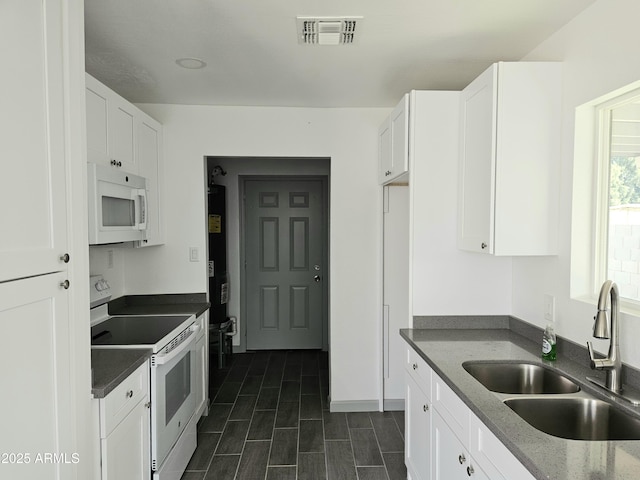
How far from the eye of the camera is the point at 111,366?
6.12ft

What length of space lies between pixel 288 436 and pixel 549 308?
1952 millimetres

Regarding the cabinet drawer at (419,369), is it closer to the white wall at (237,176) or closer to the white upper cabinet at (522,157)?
the white upper cabinet at (522,157)

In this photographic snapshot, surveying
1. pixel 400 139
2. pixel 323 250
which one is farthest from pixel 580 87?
pixel 323 250

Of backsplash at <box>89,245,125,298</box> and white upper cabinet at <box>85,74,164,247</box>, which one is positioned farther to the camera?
backsplash at <box>89,245,125,298</box>

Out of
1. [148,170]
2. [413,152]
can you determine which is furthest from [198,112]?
[413,152]

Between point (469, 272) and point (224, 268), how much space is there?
9.74 feet

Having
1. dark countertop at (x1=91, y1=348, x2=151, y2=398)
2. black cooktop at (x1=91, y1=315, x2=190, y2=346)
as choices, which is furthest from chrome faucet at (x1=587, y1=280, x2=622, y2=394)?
black cooktop at (x1=91, y1=315, x2=190, y2=346)

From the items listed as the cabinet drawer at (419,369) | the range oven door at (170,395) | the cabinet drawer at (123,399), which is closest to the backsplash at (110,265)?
the range oven door at (170,395)

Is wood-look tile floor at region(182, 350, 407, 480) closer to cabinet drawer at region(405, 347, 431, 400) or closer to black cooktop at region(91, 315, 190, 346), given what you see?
cabinet drawer at region(405, 347, 431, 400)

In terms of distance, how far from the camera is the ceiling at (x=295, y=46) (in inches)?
73.6

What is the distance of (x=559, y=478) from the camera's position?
1030mm

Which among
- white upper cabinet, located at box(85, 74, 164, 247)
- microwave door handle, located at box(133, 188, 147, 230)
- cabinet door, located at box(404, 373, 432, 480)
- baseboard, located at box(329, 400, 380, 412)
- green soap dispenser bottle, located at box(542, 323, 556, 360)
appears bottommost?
baseboard, located at box(329, 400, 380, 412)

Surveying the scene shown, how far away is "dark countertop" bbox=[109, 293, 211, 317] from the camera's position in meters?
3.10

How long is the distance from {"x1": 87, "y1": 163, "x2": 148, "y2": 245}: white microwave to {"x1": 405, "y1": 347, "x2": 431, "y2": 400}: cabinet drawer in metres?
1.72
